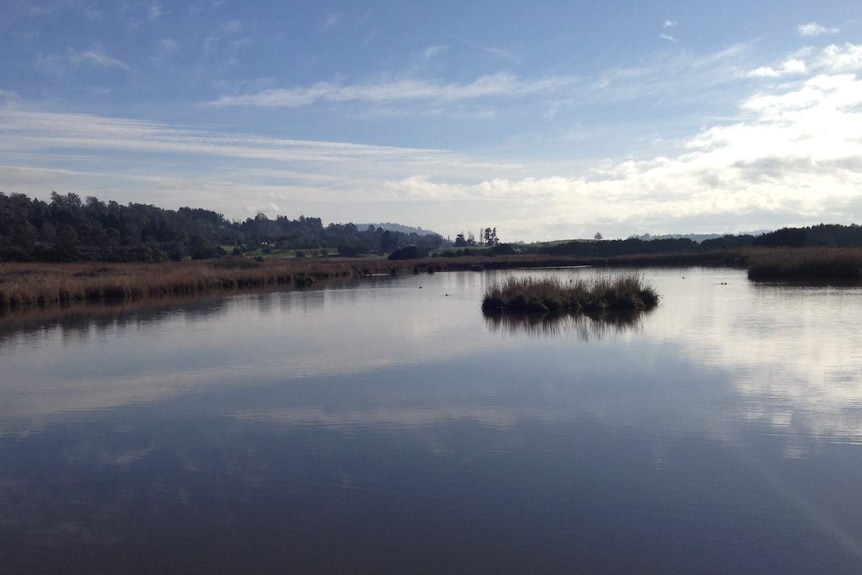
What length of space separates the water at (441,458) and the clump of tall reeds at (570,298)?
23.3 ft

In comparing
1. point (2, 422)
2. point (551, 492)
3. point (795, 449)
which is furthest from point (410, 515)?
point (2, 422)

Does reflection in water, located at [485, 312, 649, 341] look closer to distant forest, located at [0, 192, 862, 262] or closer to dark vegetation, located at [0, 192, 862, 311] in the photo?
dark vegetation, located at [0, 192, 862, 311]

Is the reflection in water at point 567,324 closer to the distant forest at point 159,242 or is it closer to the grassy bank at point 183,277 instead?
the grassy bank at point 183,277

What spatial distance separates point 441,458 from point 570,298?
54.0ft

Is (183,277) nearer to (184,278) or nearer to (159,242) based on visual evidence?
(184,278)

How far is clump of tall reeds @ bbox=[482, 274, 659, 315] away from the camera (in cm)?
2317

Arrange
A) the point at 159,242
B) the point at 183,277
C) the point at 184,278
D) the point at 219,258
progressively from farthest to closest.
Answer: the point at 159,242 → the point at 219,258 → the point at 183,277 → the point at 184,278

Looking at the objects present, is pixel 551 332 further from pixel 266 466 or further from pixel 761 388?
pixel 266 466

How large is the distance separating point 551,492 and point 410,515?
139cm

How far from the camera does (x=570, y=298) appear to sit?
23484mm

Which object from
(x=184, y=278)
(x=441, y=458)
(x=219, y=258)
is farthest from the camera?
(x=219, y=258)

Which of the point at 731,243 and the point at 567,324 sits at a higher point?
the point at 731,243

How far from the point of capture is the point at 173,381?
1256 centimetres

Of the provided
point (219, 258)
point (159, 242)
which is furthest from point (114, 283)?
point (159, 242)
